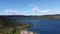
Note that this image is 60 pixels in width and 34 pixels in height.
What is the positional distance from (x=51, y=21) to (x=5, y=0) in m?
0.73

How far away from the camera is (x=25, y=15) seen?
1910 millimetres

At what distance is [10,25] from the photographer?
1.84 meters

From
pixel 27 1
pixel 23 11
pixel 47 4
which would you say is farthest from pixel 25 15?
pixel 47 4

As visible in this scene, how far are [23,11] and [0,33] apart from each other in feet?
1.49

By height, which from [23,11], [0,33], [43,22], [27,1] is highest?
[27,1]

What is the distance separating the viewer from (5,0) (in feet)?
6.15

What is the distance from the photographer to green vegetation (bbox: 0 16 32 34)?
1812 millimetres

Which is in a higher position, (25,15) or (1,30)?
(25,15)

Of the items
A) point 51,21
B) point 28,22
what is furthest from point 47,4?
point 28,22

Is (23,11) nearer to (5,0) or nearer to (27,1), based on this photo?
(27,1)

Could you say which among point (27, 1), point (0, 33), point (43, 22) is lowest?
point (0, 33)

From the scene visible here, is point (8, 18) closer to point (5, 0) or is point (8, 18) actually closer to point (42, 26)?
point (5, 0)

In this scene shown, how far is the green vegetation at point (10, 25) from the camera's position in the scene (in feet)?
5.94

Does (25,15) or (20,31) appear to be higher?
(25,15)
